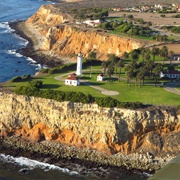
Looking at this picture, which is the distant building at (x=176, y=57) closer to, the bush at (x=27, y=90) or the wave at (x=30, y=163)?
the bush at (x=27, y=90)

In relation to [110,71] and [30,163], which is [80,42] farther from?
[30,163]

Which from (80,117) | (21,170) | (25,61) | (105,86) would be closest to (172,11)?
(25,61)

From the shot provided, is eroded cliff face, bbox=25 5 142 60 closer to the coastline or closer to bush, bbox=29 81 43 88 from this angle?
the coastline

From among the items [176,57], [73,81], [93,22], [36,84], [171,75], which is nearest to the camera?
[36,84]

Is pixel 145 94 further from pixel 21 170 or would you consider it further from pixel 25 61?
pixel 25 61

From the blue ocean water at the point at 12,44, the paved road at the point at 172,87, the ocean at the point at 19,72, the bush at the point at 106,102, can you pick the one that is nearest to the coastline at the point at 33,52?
the ocean at the point at 19,72

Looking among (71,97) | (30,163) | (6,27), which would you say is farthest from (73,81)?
(6,27)
